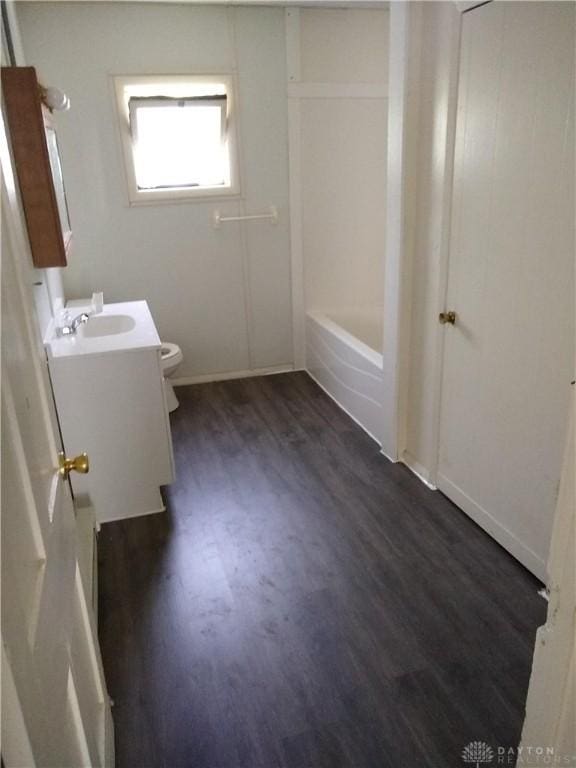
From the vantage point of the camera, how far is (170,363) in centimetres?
355

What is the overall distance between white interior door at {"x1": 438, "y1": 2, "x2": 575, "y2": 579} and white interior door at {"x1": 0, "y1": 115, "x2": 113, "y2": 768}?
1.59 m

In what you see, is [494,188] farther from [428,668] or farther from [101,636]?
[101,636]

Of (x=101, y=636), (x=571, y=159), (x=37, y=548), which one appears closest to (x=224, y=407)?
(x=101, y=636)

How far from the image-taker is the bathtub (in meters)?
3.26

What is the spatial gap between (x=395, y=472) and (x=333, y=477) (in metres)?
0.33

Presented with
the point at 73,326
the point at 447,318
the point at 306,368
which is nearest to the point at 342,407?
the point at 306,368

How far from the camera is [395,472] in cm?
294

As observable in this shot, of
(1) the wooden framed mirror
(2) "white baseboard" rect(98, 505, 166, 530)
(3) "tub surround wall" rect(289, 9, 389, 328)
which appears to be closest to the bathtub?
(3) "tub surround wall" rect(289, 9, 389, 328)

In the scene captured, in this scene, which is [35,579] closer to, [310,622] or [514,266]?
[310,622]

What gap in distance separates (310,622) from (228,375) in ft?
8.30

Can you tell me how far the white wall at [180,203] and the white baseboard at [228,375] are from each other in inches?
1.5

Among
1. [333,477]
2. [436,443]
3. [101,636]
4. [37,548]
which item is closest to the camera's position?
[37,548]

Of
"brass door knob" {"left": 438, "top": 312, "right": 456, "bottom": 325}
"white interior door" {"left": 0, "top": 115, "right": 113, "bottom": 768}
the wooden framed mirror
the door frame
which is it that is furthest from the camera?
"brass door knob" {"left": 438, "top": 312, "right": 456, "bottom": 325}

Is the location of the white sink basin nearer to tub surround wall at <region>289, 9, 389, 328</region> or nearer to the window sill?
the window sill
